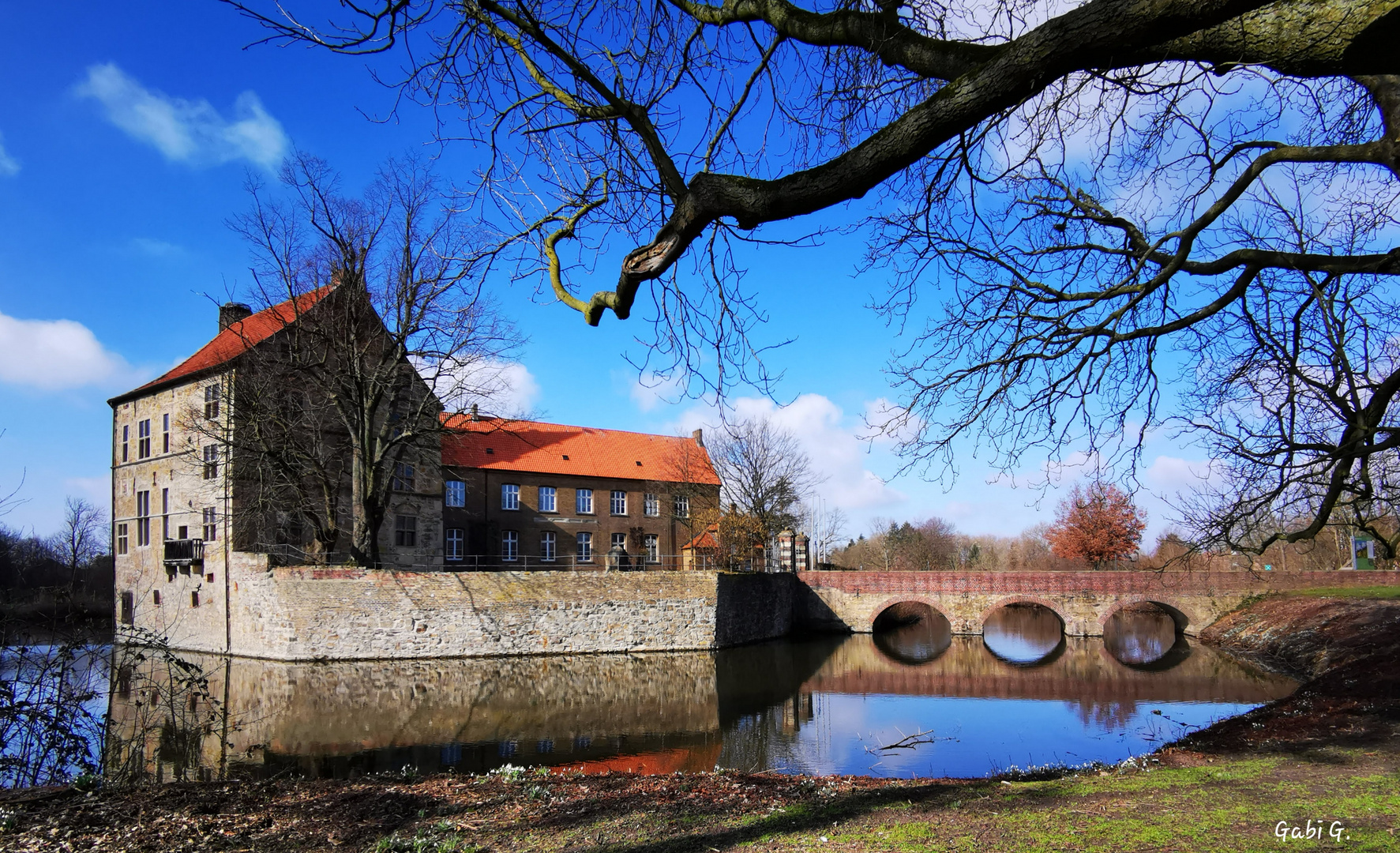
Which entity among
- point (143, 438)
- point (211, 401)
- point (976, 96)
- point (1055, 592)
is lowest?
point (1055, 592)

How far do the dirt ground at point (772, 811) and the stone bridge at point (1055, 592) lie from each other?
21331mm

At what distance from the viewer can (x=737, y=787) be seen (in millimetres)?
6918

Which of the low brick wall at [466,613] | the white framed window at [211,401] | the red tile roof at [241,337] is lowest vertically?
the low brick wall at [466,613]

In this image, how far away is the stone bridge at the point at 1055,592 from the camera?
27516mm

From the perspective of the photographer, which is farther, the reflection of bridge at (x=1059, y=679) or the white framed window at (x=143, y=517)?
the white framed window at (x=143, y=517)

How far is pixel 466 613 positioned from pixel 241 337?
9412 mm

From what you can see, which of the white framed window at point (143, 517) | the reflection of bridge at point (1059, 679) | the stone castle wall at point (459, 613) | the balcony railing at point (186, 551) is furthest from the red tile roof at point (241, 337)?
the reflection of bridge at point (1059, 679)

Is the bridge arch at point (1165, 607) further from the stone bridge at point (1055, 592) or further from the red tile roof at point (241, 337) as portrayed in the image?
the red tile roof at point (241, 337)

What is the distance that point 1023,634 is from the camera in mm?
32625

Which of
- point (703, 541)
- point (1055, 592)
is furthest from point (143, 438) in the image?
point (1055, 592)

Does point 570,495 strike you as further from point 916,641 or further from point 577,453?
point 916,641

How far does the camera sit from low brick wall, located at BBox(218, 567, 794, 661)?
20.2 metres

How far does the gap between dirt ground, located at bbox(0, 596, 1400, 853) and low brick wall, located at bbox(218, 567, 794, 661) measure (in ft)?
43.4

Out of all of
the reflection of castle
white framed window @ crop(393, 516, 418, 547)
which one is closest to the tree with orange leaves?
the reflection of castle
